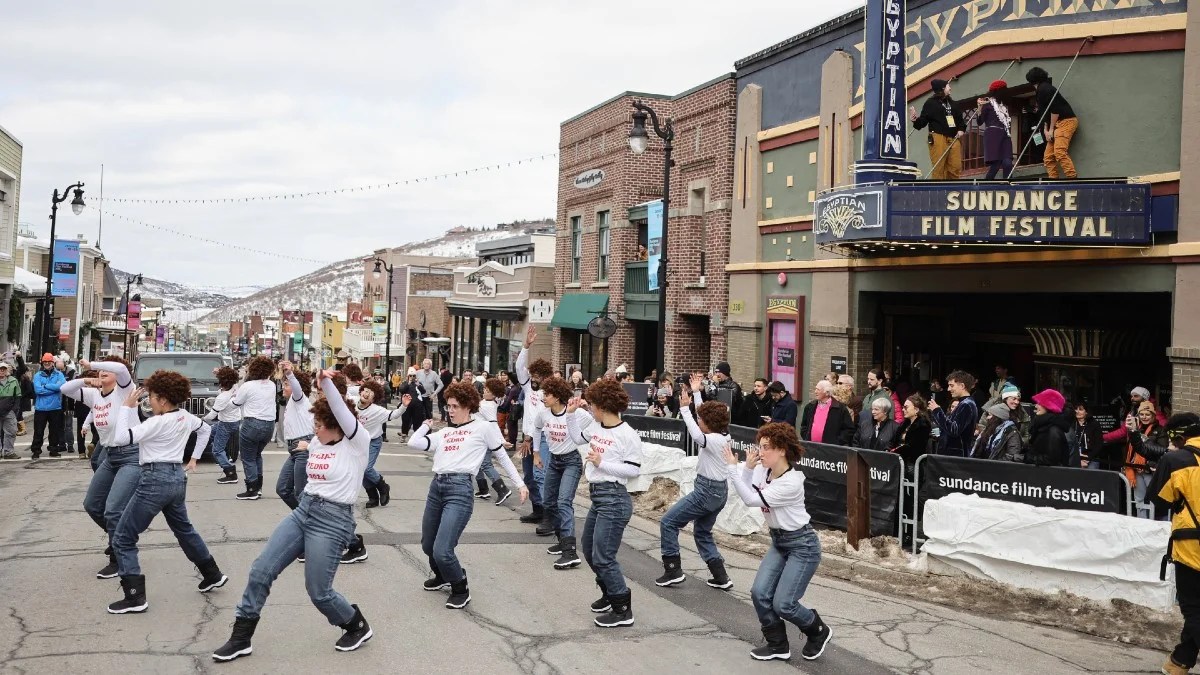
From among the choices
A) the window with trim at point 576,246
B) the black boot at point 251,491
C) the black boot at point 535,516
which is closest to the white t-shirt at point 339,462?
the black boot at point 535,516

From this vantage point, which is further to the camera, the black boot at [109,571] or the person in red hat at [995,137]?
the person in red hat at [995,137]

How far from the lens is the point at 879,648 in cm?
751

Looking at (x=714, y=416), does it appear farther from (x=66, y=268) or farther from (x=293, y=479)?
(x=66, y=268)

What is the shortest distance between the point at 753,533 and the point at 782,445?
196 inches

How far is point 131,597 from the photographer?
25.1 feet

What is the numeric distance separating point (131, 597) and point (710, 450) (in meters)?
4.75

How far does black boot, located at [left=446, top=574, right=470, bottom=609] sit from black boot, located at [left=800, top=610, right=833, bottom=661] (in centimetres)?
269

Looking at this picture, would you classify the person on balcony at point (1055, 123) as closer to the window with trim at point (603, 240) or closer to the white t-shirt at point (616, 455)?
the white t-shirt at point (616, 455)

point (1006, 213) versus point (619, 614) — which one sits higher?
point (1006, 213)

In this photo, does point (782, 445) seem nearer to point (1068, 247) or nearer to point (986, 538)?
point (986, 538)

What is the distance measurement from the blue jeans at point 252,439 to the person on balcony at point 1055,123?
10.9 meters

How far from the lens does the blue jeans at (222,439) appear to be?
48.1ft

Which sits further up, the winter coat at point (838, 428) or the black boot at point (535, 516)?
the winter coat at point (838, 428)

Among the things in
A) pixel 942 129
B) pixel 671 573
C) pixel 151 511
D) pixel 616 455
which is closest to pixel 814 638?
pixel 616 455
